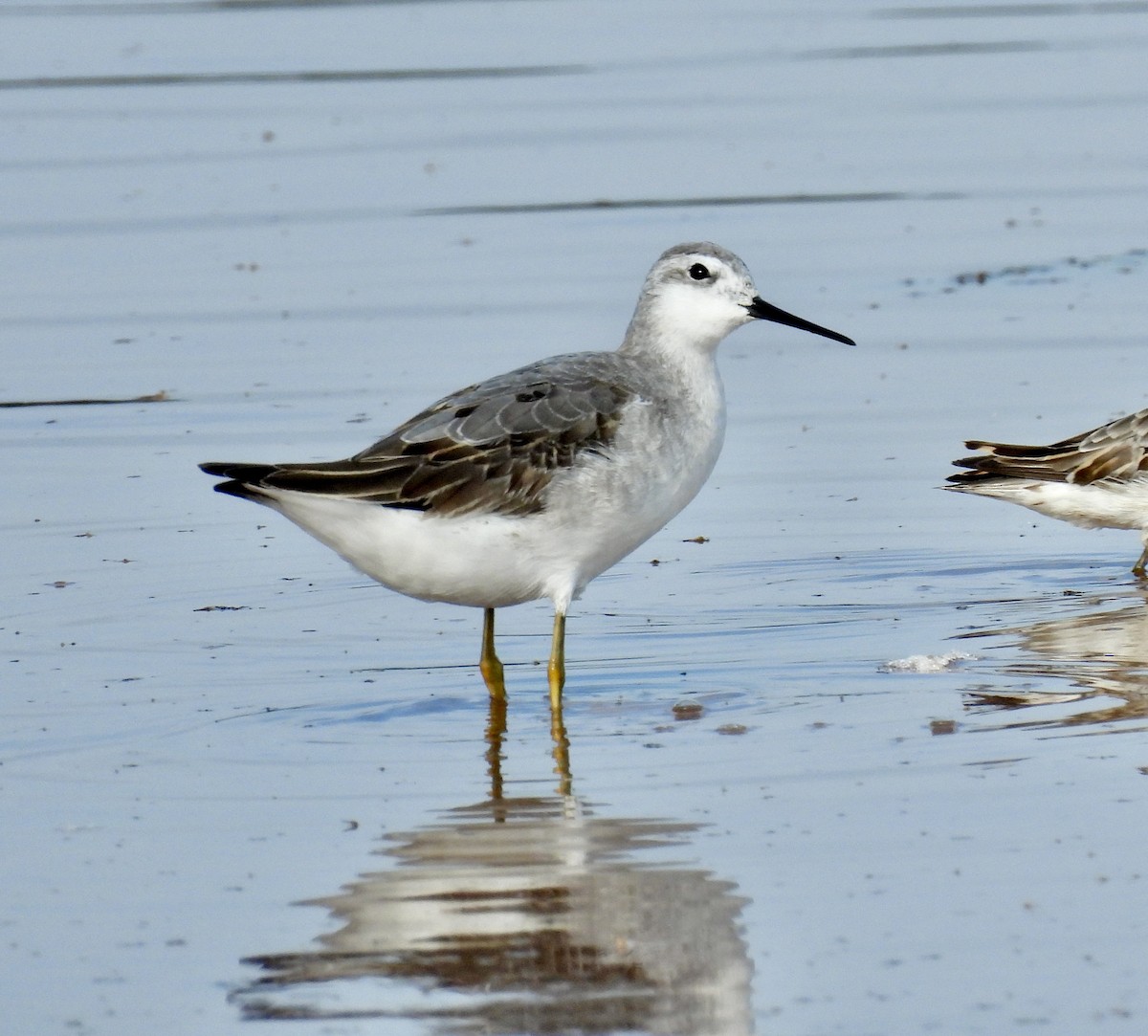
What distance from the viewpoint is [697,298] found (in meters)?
9.52

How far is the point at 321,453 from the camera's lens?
1263 centimetres

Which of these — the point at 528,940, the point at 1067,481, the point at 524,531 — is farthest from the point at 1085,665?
the point at 528,940

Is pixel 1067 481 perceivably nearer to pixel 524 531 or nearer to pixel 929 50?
pixel 524 531

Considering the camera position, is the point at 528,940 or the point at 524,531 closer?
the point at 528,940

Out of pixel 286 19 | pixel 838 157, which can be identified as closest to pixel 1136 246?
pixel 838 157

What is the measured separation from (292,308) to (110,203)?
3.58 meters

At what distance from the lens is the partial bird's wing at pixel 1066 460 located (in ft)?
38.0

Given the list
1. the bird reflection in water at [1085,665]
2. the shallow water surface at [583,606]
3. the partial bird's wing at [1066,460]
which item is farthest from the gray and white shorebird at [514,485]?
the partial bird's wing at [1066,460]

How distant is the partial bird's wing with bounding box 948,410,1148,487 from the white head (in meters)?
2.43

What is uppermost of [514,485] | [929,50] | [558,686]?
[929,50]

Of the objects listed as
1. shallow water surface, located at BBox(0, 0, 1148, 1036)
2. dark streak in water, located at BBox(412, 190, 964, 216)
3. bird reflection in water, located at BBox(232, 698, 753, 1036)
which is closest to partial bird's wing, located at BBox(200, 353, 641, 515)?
shallow water surface, located at BBox(0, 0, 1148, 1036)

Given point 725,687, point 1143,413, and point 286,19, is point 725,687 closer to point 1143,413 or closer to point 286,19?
point 1143,413

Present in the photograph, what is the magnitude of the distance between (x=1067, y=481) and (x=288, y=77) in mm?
15191

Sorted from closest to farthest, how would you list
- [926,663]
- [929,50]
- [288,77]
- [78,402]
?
[926,663] → [78,402] → [288,77] → [929,50]
